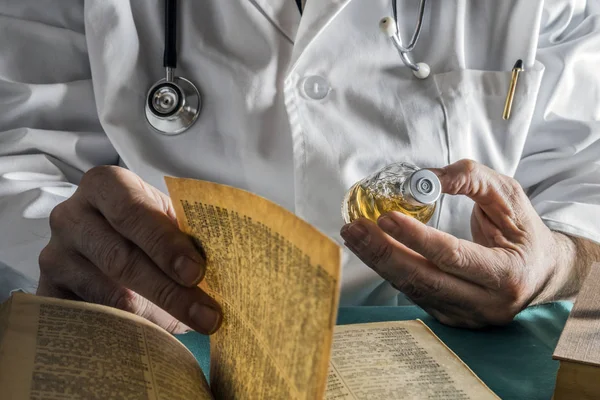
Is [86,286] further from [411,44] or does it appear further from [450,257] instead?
[411,44]

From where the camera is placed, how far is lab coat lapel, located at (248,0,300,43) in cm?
96

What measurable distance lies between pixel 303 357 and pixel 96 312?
25cm

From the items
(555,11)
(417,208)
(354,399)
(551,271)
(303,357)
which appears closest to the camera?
(303,357)

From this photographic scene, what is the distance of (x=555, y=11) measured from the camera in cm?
109

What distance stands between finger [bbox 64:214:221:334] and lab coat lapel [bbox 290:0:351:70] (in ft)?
1.28

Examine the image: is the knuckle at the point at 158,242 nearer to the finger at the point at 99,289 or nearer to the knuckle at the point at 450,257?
the finger at the point at 99,289

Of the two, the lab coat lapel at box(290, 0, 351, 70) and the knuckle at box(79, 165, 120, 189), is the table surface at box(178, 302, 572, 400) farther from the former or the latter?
the lab coat lapel at box(290, 0, 351, 70)

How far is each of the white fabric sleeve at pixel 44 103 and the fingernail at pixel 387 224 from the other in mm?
511

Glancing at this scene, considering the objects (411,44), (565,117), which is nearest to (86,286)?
(411,44)

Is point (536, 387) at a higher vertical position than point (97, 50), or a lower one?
lower

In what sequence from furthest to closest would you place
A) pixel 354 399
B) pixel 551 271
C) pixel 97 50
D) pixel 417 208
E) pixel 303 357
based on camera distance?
1. pixel 97 50
2. pixel 551 271
3. pixel 417 208
4. pixel 354 399
5. pixel 303 357

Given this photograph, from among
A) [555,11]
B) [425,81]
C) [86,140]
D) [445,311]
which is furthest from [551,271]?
[86,140]

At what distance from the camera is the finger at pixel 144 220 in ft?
1.83

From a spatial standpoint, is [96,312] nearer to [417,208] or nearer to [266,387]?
[266,387]
